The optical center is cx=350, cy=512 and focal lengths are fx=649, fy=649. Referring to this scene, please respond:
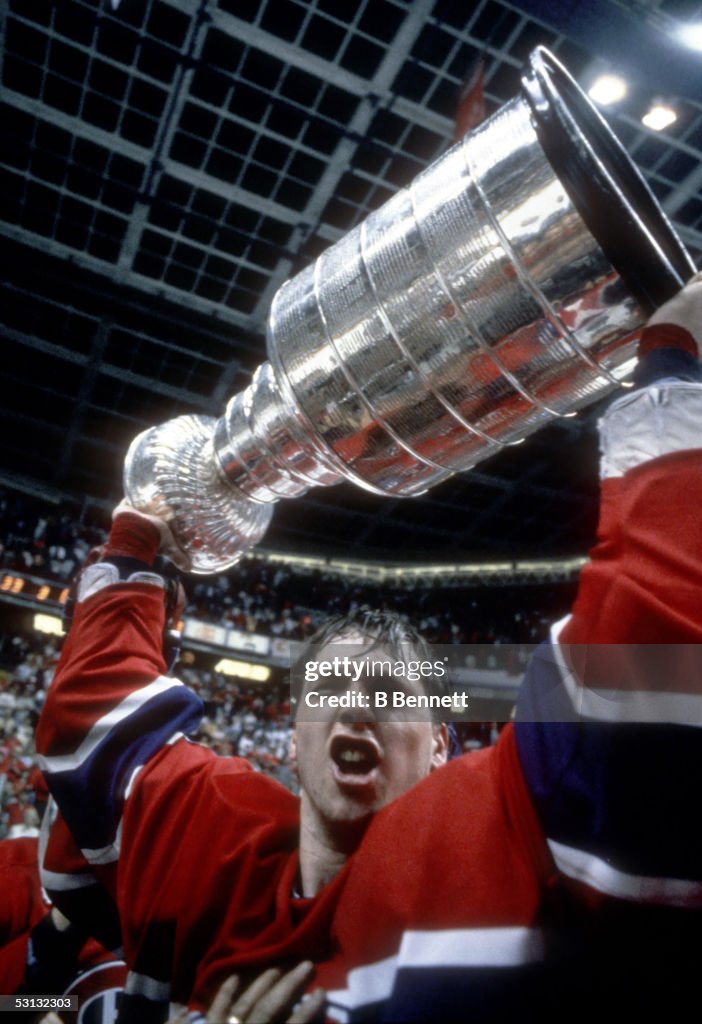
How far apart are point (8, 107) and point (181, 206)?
60.1 inches

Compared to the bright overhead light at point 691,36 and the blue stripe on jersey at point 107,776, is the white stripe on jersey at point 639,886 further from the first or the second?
the bright overhead light at point 691,36

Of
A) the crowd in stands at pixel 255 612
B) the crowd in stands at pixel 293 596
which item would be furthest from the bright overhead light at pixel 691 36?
the crowd in stands at pixel 293 596

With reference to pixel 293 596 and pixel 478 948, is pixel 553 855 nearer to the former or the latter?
pixel 478 948

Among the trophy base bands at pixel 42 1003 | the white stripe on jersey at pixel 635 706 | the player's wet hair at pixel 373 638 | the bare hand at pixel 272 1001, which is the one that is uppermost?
the player's wet hair at pixel 373 638

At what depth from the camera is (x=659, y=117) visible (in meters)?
5.07

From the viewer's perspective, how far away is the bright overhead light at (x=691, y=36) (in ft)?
10.6

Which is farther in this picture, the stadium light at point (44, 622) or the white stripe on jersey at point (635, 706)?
the stadium light at point (44, 622)

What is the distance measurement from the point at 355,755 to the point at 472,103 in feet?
15.6

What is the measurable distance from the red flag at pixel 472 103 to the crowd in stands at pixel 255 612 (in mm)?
7907

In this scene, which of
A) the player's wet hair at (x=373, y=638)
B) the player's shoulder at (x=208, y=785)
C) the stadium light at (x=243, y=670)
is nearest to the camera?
the player's shoulder at (x=208, y=785)

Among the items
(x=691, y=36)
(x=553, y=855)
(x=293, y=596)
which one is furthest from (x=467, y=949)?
(x=293, y=596)

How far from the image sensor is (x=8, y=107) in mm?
5375

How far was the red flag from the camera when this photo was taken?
14.4 feet

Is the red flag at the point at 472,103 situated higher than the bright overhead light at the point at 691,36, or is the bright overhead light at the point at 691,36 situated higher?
the red flag at the point at 472,103
